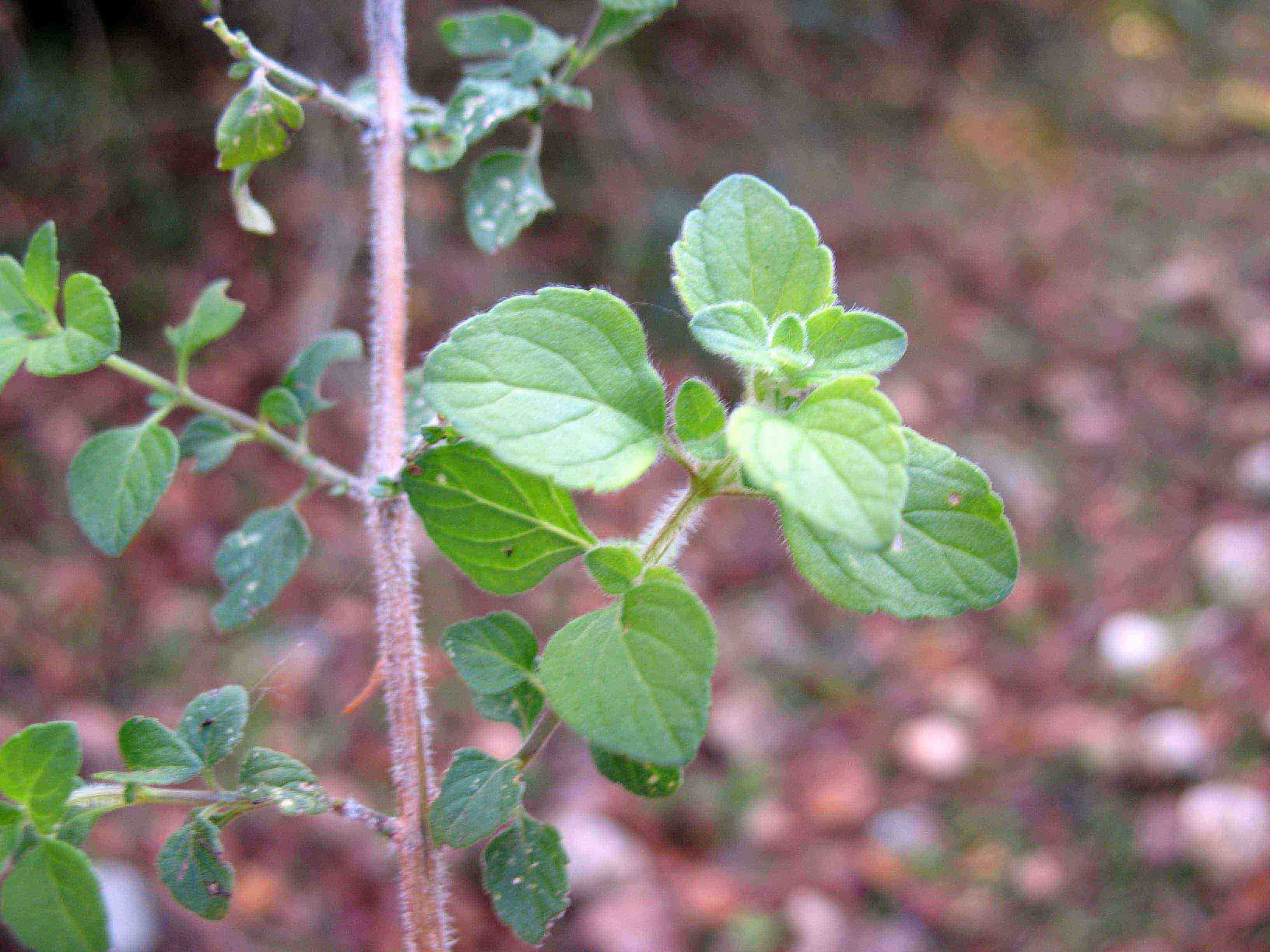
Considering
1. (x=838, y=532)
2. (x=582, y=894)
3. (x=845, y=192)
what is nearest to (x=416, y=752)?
(x=838, y=532)

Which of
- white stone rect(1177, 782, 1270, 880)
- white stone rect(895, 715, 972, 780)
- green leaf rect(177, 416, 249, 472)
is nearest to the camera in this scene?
green leaf rect(177, 416, 249, 472)

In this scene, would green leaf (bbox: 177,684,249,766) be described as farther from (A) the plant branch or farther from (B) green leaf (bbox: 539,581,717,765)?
(A) the plant branch

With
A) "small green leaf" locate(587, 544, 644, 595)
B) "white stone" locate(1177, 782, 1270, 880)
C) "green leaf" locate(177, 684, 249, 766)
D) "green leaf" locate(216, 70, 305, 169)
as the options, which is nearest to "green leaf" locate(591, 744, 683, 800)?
"small green leaf" locate(587, 544, 644, 595)

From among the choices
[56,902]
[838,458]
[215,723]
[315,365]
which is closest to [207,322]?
[315,365]

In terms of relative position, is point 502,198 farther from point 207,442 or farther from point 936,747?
point 936,747

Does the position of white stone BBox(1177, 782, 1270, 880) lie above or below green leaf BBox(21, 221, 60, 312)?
below

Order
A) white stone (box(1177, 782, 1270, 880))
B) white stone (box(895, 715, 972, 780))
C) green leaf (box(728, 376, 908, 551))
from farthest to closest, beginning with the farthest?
white stone (box(895, 715, 972, 780)), white stone (box(1177, 782, 1270, 880)), green leaf (box(728, 376, 908, 551))
